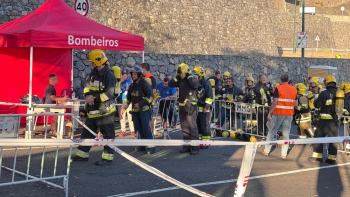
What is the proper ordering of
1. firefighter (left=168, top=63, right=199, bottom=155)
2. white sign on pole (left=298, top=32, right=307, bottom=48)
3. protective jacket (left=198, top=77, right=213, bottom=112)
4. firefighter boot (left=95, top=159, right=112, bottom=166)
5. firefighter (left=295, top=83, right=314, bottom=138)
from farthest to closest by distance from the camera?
1. white sign on pole (left=298, top=32, right=307, bottom=48)
2. firefighter (left=295, top=83, right=314, bottom=138)
3. protective jacket (left=198, top=77, right=213, bottom=112)
4. firefighter (left=168, top=63, right=199, bottom=155)
5. firefighter boot (left=95, top=159, right=112, bottom=166)

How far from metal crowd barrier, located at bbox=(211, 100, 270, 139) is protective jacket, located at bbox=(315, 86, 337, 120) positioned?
2.57 m

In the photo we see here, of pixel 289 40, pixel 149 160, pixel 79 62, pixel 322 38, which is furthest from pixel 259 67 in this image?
pixel 322 38

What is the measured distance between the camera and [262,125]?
14109 mm

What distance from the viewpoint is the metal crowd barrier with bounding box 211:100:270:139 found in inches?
554

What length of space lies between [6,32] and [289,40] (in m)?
53.1

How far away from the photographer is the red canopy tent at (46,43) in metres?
12.7

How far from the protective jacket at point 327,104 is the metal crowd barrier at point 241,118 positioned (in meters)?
2.57

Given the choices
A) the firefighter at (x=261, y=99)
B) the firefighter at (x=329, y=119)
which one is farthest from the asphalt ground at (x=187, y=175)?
the firefighter at (x=261, y=99)

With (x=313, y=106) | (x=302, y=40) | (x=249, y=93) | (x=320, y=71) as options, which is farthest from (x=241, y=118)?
(x=302, y=40)

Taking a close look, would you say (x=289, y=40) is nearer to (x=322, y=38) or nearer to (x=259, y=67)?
(x=322, y=38)

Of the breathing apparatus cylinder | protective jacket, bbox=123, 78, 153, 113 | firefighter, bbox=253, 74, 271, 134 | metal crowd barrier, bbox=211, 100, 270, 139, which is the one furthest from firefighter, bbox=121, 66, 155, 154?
firefighter, bbox=253, 74, 271, 134

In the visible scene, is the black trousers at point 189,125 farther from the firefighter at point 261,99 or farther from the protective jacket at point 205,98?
the firefighter at point 261,99

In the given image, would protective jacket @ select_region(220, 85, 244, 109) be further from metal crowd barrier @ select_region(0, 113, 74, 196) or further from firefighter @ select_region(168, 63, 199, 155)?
metal crowd barrier @ select_region(0, 113, 74, 196)

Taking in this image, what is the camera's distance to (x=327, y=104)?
36.9 feet
